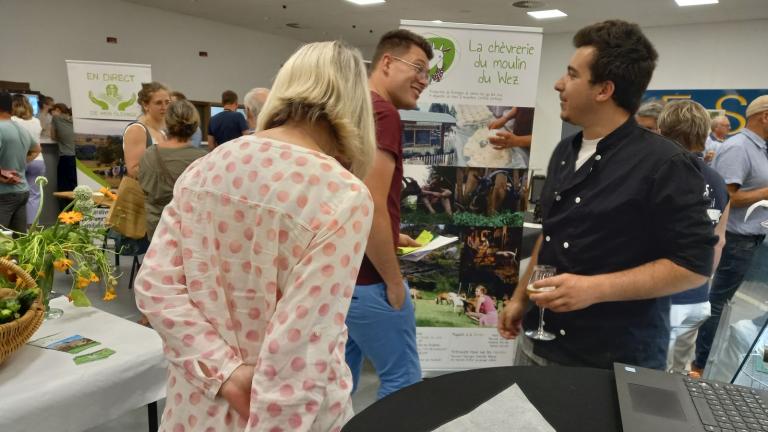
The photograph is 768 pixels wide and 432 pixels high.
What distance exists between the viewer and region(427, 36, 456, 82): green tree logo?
283 cm

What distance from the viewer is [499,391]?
3.04ft

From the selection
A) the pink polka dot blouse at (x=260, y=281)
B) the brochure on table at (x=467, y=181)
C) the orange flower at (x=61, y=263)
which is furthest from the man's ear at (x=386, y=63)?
the orange flower at (x=61, y=263)

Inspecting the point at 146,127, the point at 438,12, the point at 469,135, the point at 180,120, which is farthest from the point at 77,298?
the point at 438,12

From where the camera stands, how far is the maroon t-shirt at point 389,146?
1629 millimetres

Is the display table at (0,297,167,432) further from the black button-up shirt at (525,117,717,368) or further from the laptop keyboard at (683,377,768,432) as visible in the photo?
the laptop keyboard at (683,377,768,432)

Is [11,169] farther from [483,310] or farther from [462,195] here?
[483,310]

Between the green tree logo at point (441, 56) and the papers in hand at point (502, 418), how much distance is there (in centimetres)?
225

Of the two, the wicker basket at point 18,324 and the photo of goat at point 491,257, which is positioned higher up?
the wicker basket at point 18,324

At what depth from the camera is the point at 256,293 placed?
958mm

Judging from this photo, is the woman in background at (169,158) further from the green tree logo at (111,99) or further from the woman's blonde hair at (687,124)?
the green tree logo at (111,99)

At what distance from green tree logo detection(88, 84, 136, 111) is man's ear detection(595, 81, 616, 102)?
5840mm

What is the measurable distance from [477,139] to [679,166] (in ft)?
5.57

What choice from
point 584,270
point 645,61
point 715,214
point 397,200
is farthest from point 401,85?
point 715,214

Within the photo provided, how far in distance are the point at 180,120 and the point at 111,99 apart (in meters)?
3.28
